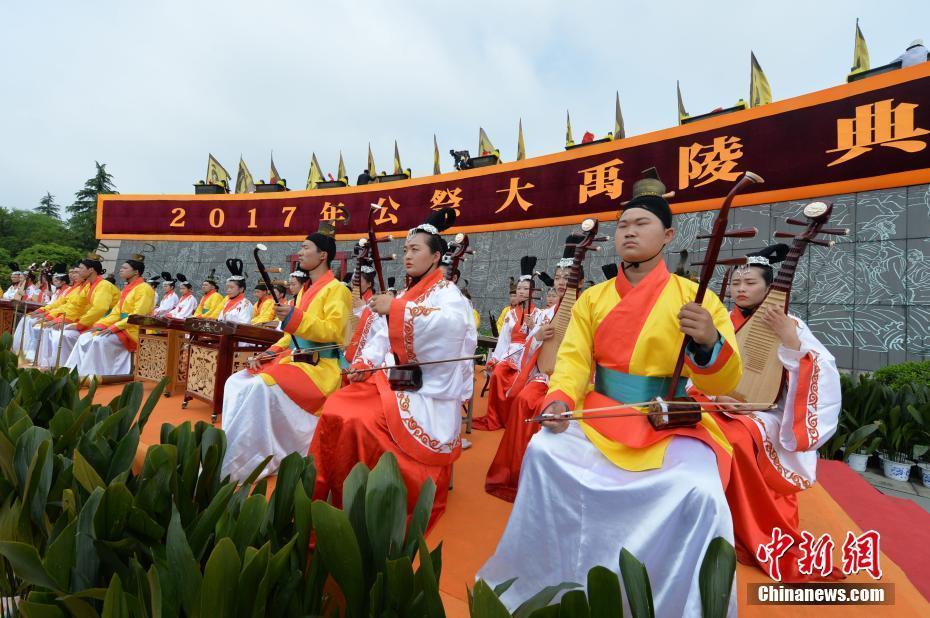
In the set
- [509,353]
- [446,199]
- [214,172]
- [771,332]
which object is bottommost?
[509,353]

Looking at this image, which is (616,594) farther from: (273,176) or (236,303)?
(273,176)

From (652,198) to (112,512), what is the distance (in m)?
2.32

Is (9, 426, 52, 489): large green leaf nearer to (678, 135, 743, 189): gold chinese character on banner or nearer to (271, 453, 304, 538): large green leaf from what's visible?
(271, 453, 304, 538): large green leaf

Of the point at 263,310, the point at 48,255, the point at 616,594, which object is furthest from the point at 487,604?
the point at 48,255

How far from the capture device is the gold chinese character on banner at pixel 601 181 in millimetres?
8805

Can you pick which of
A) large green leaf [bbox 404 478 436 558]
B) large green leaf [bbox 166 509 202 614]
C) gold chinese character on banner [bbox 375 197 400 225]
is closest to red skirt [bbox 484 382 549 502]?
large green leaf [bbox 404 478 436 558]

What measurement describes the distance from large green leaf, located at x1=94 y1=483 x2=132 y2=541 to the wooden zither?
294cm

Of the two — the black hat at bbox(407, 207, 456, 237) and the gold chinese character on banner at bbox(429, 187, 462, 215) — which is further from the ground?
the gold chinese character on banner at bbox(429, 187, 462, 215)

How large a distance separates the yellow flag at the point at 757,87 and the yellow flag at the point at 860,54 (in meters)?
1.20

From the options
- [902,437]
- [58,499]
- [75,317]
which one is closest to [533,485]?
[58,499]

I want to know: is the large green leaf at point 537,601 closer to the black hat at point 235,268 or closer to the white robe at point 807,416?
the white robe at point 807,416

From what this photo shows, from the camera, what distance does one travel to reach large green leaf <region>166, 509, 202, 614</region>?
3.58ft

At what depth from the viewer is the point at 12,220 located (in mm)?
33625

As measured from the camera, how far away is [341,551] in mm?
1176
